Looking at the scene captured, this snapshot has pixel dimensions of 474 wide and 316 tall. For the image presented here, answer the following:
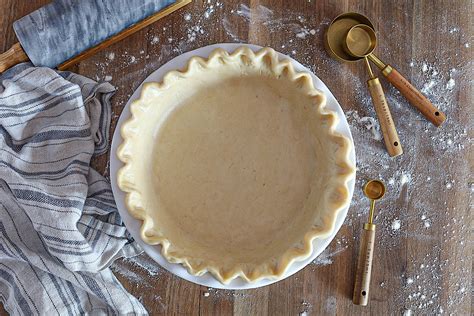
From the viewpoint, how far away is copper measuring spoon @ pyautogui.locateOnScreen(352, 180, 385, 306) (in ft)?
4.20

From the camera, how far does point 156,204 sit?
1217 millimetres

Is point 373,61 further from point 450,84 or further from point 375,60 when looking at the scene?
point 450,84

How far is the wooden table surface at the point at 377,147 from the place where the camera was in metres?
1.31

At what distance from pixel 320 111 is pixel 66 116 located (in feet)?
1.94

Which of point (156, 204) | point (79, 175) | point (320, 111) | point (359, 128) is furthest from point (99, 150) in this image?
point (359, 128)

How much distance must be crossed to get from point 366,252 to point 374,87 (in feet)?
1.31

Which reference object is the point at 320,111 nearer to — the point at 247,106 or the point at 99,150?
the point at 247,106

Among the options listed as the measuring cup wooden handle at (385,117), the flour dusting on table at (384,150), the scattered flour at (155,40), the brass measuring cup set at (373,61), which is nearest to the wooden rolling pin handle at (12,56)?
the flour dusting on table at (384,150)

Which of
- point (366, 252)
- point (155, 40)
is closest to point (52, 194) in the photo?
point (155, 40)

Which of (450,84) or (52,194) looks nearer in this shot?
(52,194)

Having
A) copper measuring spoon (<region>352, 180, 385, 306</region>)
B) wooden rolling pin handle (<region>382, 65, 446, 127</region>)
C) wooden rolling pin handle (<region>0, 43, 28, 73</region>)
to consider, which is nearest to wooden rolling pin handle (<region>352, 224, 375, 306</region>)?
copper measuring spoon (<region>352, 180, 385, 306</region>)

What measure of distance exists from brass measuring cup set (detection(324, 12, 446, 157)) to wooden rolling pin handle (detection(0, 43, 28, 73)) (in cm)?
73

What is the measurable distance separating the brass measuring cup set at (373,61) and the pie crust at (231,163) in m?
0.20

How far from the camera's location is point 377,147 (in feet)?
4.33
